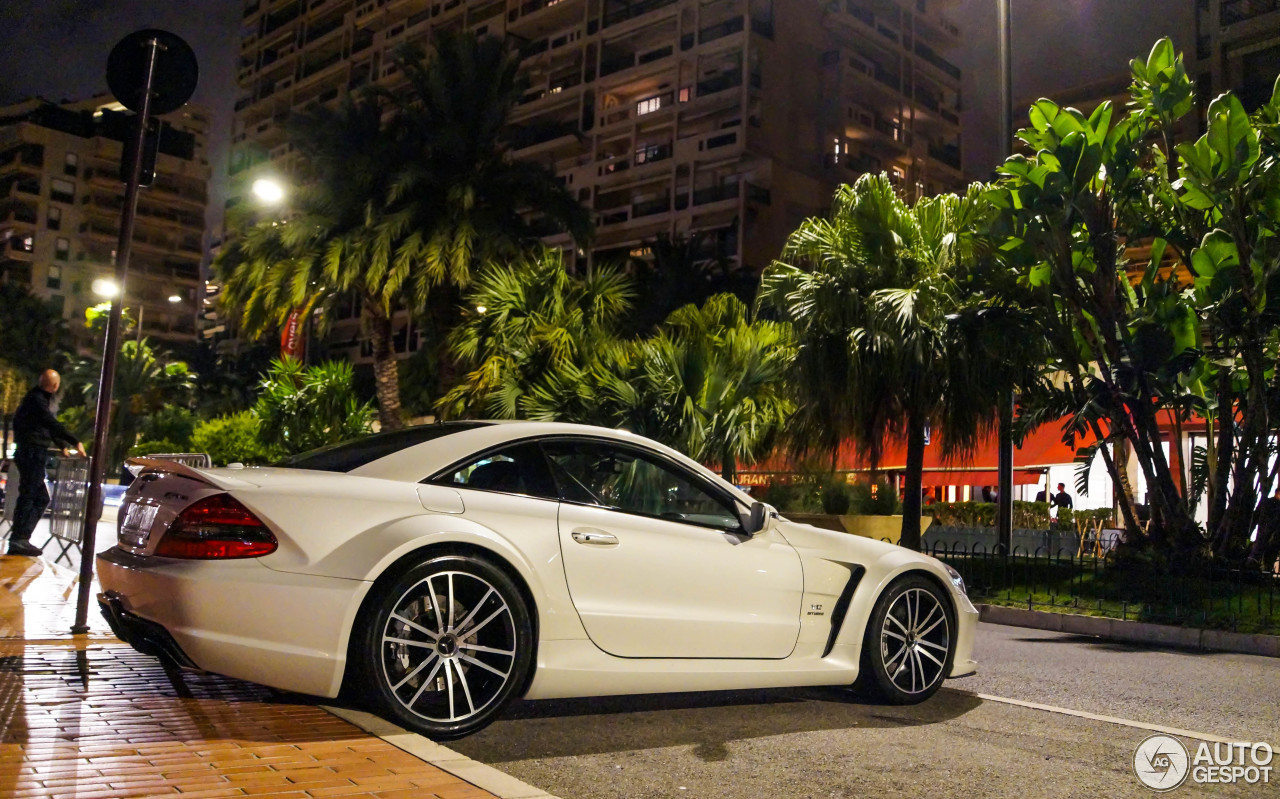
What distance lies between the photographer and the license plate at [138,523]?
4863 mm

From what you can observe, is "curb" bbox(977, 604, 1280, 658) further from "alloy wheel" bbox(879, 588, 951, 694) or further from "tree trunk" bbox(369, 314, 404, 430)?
"tree trunk" bbox(369, 314, 404, 430)

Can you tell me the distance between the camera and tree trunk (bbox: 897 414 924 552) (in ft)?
51.7

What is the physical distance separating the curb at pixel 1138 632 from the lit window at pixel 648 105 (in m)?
59.6

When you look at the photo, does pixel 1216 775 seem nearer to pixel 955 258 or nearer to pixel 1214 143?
pixel 1214 143

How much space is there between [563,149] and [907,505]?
61.6m

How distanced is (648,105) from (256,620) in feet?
226

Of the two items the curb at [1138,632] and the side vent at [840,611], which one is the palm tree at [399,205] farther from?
the side vent at [840,611]

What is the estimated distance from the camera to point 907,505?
15953mm

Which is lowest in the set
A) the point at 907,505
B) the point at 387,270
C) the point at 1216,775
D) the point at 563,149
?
the point at 1216,775

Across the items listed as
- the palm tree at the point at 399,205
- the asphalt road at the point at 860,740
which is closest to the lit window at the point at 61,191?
the palm tree at the point at 399,205

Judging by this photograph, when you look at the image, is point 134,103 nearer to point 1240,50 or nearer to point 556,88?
point 1240,50

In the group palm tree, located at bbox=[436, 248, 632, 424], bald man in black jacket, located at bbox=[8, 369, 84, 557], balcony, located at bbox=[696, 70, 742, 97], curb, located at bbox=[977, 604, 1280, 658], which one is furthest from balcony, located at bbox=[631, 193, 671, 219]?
bald man in black jacket, located at bbox=[8, 369, 84, 557]

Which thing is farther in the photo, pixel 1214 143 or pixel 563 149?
pixel 563 149

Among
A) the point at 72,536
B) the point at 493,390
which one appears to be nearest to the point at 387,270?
the point at 493,390
